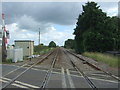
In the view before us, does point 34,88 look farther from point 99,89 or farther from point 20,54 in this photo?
point 20,54

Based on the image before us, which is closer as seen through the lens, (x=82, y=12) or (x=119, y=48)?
(x=119, y=48)

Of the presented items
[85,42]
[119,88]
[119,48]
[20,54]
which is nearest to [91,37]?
[85,42]

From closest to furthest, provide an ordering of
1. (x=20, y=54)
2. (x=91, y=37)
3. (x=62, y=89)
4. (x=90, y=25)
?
(x=62, y=89) < (x=20, y=54) < (x=91, y=37) < (x=90, y=25)

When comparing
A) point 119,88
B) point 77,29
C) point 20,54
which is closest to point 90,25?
point 77,29

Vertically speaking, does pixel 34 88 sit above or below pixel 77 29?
below

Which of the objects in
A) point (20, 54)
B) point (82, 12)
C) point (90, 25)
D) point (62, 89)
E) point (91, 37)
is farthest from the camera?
point (82, 12)

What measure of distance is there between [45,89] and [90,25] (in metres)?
43.1

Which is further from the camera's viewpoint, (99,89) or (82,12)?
(82,12)

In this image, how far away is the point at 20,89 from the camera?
364 inches

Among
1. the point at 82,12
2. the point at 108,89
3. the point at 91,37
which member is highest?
the point at 82,12

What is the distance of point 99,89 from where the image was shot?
30.4 ft

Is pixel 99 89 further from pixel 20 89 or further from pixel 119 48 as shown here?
pixel 119 48

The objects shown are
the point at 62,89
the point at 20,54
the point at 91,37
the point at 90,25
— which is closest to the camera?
the point at 62,89

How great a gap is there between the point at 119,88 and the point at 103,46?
36948 millimetres
